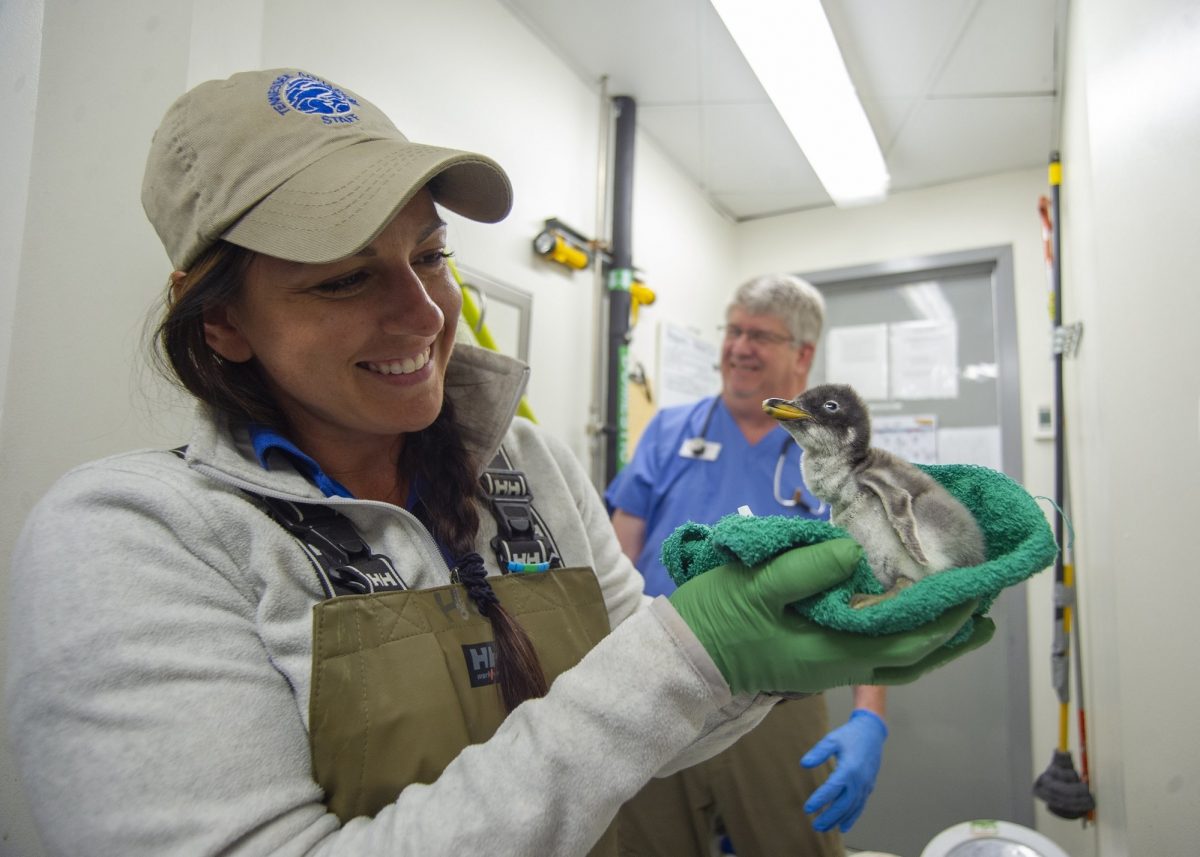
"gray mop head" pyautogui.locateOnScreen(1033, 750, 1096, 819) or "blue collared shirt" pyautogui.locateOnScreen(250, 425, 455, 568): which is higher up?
"blue collared shirt" pyautogui.locateOnScreen(250, 425, 455, 568)

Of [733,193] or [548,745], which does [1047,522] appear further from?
[733,193]

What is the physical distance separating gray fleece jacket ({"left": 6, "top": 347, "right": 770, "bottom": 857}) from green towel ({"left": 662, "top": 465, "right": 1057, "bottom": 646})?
0.33ft

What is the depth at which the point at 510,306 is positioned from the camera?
1.87 meters

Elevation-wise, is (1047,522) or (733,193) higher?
(733,193)

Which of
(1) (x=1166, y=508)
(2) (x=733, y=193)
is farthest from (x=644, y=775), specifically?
(2) (x=733, y=193)

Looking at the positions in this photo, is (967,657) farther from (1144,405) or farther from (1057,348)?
(1144,405)

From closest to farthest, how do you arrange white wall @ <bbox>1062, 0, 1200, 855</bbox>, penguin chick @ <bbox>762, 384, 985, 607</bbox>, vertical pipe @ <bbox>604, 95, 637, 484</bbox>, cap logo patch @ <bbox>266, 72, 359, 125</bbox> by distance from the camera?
penguin chick @ <bbox>762, 384, 985, 607</bbox> < cap logo patch @ <bbox>266, 72, 359, 125</bbox> < white wall @ <bbox>1062, 0, 1200, 855</bbox> < vertical pipe @ <bbox>604, 95, 637, 484</bbox>

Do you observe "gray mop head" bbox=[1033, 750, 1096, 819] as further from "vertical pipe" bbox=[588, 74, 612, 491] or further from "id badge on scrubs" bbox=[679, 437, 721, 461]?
"vertical pipe" bbox=[588, 74, 612, 491]

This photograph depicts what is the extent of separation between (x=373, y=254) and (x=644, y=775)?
60 centimetres

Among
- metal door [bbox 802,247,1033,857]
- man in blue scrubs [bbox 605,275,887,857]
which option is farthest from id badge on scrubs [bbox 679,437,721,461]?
metal door [bbox 802,247,1033,857]

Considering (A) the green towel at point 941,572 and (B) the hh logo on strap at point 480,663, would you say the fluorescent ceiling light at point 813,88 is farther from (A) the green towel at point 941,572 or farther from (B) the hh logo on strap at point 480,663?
(B) the hh logo on strap at point 480,663

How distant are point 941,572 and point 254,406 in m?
0.75

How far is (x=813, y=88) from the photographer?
1.70 meters

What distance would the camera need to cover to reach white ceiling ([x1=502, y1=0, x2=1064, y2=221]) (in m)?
1.56
